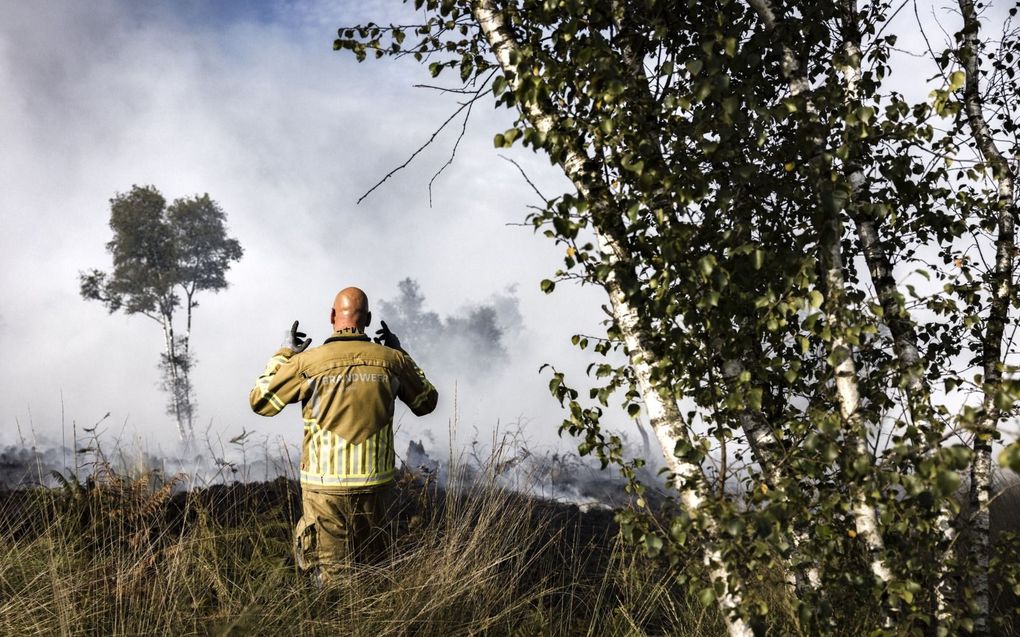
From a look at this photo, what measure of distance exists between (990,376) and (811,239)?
6.62 feet

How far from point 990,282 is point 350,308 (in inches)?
166

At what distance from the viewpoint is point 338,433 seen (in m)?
4.84

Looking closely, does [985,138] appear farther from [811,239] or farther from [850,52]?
[811,239]

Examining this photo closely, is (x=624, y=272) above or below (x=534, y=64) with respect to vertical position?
below

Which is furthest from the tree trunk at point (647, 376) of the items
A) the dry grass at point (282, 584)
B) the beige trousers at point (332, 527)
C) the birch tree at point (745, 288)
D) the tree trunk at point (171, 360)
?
the tree trunk at point (171, 360)

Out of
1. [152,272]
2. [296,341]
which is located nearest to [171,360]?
[152,272]

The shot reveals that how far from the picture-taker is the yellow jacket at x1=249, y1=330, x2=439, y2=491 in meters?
4.84

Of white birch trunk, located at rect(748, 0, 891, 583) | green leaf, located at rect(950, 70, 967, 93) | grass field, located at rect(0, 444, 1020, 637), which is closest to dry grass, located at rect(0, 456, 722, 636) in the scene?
grass field, located at rect(0, 444, 1020, 637)

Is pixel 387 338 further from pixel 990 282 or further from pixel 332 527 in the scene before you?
pixel 990 282

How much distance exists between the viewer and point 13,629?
4.01 m

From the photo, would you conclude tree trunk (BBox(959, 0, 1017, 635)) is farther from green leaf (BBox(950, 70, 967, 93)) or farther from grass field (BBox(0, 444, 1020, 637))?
green leaf (BBox(950, 70, 967, 93))

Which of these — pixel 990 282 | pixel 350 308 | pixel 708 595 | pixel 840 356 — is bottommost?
pixel 708 595

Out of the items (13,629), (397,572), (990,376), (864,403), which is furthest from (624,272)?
(13,629)

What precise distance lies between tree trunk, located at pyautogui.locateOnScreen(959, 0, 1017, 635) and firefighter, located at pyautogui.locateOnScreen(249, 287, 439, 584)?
142 inches
